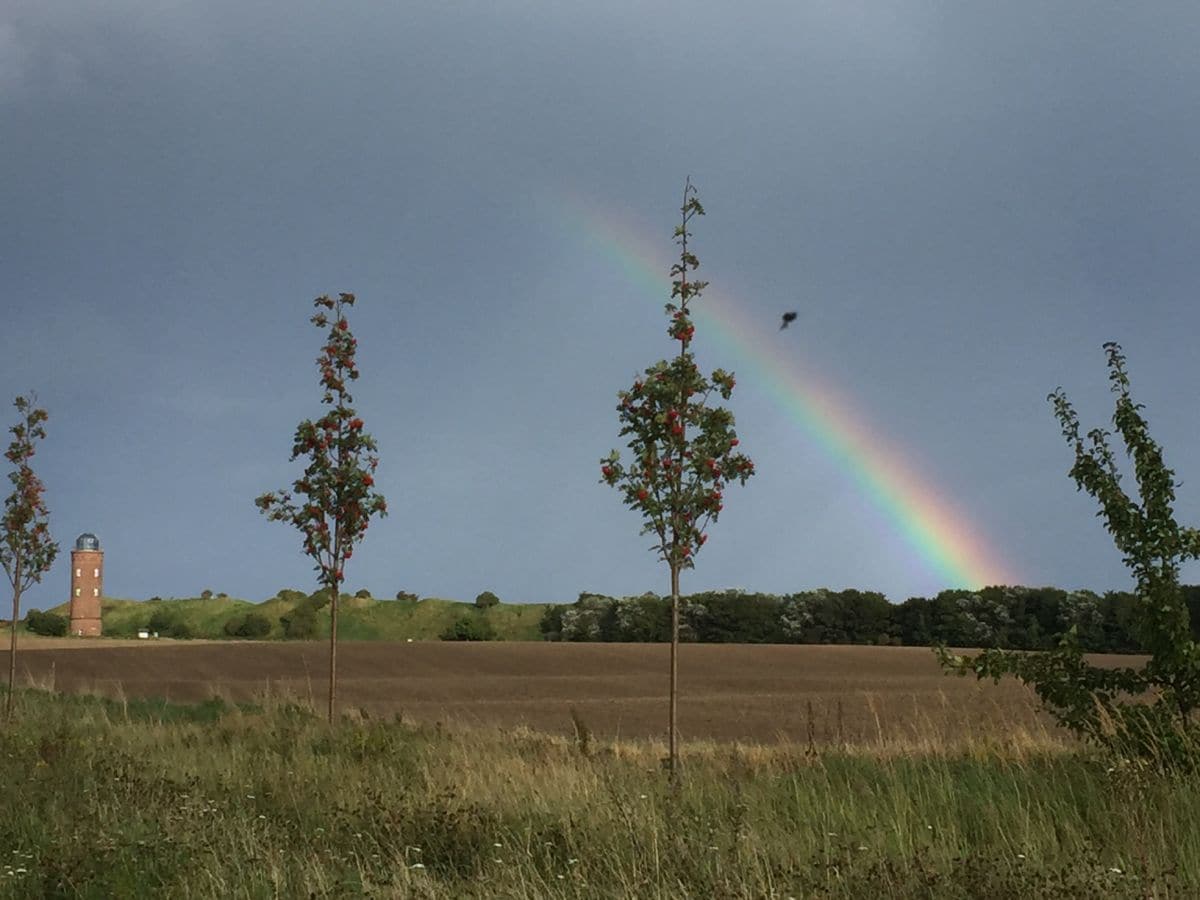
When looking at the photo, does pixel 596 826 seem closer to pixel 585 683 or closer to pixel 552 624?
pixel 585 683

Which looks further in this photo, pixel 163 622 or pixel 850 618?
pixel 163 622

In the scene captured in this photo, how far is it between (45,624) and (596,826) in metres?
79.4

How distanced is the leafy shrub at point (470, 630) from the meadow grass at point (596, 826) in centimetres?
6233

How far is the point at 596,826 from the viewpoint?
9.09 m

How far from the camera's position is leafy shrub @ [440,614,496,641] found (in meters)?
76.9

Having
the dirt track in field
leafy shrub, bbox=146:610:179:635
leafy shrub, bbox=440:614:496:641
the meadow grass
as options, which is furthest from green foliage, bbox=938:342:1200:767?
leafy shrub, bbox=146:610:179:635

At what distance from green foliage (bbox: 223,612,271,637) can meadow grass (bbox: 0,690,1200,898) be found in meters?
69.8

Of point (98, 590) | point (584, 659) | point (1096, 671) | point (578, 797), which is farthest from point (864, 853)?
point (98, 590)

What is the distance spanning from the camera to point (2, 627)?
79.7m

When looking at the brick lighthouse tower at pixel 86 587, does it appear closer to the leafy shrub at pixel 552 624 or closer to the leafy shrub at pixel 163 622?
the leafy shrub at pixel 163 622

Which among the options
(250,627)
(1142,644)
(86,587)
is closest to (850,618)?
(250,627)

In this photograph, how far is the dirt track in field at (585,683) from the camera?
25.1 metres

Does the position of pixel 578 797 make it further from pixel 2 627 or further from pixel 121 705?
pixel 2 627

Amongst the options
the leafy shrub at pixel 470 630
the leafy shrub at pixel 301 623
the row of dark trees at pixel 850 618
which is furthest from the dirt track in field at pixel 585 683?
the leafy shrub at pixel 470 630
